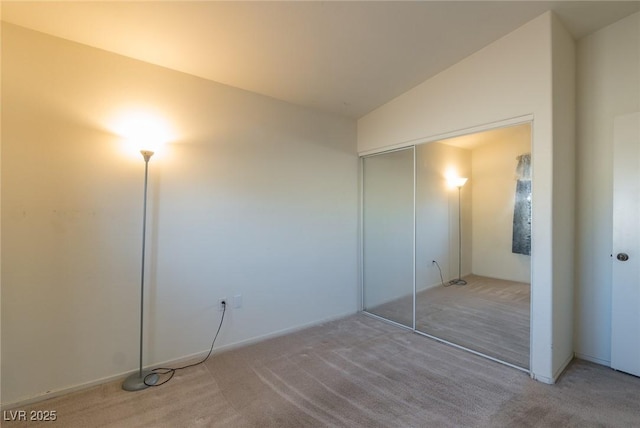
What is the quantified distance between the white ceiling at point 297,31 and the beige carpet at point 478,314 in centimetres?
224

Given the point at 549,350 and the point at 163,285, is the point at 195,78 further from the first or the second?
the point at 549,350

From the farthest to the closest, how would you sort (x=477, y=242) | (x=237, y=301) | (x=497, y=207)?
(x=477, y=242), (x=497, y=207), (x=237, y=301)

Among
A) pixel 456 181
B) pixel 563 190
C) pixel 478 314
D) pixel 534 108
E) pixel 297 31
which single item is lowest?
pixel 478 314

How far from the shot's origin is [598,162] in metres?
2.53

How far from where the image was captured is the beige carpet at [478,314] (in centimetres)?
259

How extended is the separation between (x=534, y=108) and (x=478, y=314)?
7.36 feet

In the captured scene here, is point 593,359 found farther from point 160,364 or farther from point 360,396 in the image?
point 160,364

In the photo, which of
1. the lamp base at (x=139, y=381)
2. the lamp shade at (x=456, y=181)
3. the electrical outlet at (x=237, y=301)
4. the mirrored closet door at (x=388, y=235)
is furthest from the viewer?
the mirrored closet door at (x=388, y=235)

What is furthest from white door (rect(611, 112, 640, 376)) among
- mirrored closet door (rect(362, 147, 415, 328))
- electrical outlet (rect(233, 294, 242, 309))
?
electrical outlet (rect(233, 294, 242, 309))

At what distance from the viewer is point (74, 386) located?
209 centimetres

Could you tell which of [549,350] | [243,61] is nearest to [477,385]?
[549,350]

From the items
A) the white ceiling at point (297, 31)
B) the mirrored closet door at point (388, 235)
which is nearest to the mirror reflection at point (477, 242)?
the mirrored closet door at point (388, 235)

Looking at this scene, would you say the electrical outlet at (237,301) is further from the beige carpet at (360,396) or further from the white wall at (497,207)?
the white wall at (497,207)

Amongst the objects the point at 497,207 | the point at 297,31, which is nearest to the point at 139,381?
the point at 297,31
